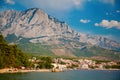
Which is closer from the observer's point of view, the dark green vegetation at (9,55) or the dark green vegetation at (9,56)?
the dark green vegetation at (9,55)

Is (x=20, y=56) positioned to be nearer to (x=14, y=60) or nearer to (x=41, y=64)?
(x=14, y=60)

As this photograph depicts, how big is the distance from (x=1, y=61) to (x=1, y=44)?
9627mm

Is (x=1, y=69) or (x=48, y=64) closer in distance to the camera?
(x=1, y=69)

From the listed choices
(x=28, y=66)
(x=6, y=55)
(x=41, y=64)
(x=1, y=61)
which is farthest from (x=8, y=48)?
(x=41, y=64)

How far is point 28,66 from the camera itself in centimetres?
12675

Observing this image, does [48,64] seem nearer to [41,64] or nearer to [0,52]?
Result: [41,64]

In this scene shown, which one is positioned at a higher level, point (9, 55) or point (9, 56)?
point (9, 55)

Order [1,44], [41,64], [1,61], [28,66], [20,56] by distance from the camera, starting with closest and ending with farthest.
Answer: [1,61] < [1,44] < [20,56] < [28,66] < [41,64]

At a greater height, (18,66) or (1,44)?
(1,44)

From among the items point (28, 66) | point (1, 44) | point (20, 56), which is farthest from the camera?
point (28, 66)

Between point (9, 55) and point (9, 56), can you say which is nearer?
point (9, 56)

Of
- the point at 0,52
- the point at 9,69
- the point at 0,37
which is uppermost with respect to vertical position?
the point at 0,37

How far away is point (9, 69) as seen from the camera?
102 m

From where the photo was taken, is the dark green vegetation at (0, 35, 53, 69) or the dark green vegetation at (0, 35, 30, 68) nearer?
the dark green vegetation at (0, 35, 30, 68)
